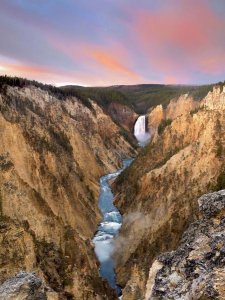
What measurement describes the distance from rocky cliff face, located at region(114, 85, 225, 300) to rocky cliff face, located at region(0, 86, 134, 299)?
133 inches

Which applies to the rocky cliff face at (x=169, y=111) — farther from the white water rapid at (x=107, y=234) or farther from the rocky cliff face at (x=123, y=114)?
the white water rapid at (x=107, y=234)

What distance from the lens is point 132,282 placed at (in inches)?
1119

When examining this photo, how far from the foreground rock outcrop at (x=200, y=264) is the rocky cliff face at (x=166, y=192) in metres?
15.0

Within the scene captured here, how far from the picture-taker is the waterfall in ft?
429

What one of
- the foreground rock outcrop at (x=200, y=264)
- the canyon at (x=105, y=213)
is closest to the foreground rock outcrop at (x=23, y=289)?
the canyon at (x=105, y=213)

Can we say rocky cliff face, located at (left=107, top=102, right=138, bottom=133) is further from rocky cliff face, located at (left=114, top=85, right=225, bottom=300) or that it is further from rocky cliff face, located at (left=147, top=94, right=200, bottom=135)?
rocky cliff face, located at (left=114, top=85, right=225, bottom=300)

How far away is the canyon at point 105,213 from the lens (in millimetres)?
13266

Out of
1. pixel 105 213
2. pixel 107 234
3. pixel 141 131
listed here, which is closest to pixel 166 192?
pixel 107 234

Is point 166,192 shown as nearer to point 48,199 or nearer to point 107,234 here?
point 107,234

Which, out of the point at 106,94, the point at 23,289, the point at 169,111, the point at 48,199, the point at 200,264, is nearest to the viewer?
the point at 200,264

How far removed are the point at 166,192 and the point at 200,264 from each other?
108ft

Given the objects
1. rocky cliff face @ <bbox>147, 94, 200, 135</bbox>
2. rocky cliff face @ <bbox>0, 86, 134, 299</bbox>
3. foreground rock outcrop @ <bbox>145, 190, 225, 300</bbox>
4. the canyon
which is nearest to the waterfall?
rocky cliff face @ <bbox>147, 94, 200, 135</bbox>

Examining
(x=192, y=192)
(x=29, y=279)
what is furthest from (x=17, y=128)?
(x=29, y=279)

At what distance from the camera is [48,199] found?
42375 mm
